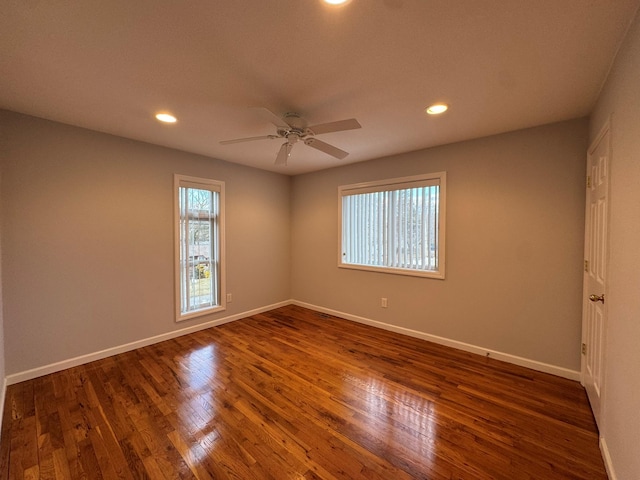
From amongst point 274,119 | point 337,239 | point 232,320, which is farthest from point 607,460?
point 232,320

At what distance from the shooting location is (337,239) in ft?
14.1

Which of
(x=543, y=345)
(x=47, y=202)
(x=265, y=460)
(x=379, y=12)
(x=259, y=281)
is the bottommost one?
(x=265, y=460)

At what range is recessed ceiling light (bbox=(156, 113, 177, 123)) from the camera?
2389mm

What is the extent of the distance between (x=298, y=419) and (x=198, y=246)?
271cm

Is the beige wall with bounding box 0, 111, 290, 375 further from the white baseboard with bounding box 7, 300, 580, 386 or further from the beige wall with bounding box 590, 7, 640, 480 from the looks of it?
the beige wall with bounding box 590, 7, 640, 480

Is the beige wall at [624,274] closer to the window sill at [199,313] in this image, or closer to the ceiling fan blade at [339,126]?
the ceiling fan blade at [339,126]

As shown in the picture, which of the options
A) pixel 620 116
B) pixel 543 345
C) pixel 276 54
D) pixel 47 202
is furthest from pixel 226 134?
pixel 543 345

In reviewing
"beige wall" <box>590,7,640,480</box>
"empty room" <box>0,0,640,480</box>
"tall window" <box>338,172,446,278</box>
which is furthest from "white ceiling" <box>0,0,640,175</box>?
"tall window" <box>338,172,446,278</box>

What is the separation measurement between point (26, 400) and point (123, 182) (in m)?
2.12

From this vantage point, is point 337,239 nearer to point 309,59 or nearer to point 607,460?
point 309,59

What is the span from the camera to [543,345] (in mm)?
2605

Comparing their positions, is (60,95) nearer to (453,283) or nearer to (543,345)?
(453,283)

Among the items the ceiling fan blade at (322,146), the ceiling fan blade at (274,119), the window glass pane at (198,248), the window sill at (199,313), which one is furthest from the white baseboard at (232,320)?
the ceiling fan blade at (274,119)

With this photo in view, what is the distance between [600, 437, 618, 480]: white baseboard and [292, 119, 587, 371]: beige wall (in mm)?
1063
